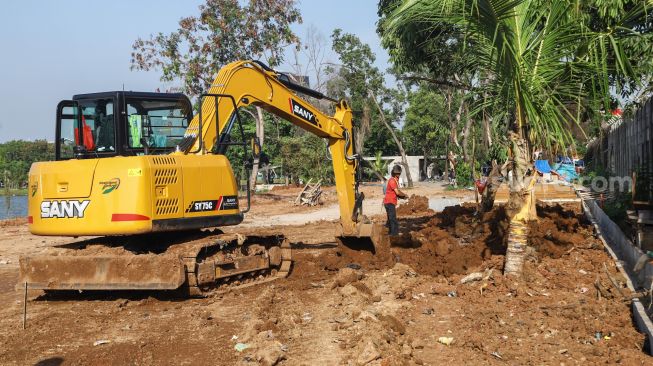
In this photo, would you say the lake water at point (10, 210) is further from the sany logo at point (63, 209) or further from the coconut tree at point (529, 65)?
the coconut tree at point (529, 65)

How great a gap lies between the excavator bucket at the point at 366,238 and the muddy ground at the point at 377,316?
173 millimetres

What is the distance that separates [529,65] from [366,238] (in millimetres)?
4165

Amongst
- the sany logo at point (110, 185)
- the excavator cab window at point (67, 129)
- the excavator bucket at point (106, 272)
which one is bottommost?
the excavator bucket at point (106, 272)

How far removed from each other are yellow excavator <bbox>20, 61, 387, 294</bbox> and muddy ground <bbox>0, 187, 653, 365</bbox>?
1.55ft

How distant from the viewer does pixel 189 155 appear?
9219mm

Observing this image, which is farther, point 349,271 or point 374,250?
point 374,250

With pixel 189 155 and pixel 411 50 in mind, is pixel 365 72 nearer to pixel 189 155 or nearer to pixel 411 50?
pixel 411 50

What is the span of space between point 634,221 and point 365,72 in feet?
102

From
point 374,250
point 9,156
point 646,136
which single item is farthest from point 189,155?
point 9,156

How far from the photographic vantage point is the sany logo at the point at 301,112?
1085 centimetres

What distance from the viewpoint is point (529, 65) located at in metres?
8.53

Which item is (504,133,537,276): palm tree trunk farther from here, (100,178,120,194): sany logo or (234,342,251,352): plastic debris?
(100,178,120,194): sany logo

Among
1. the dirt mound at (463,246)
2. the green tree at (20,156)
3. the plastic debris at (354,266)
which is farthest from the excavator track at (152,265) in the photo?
the green tree at (20,156)

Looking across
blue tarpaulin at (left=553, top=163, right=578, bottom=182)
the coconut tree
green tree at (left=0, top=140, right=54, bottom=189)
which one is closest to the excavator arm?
the coconut tree
